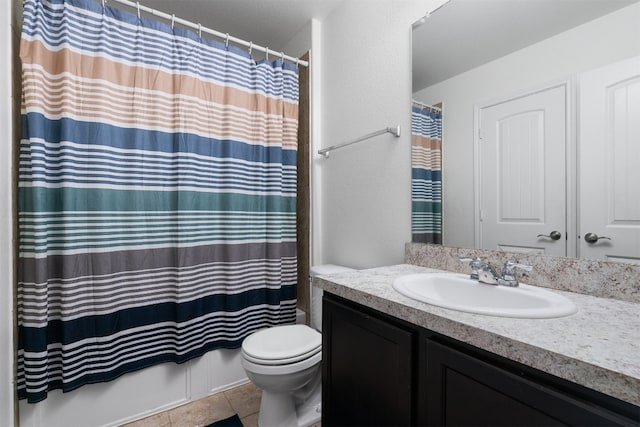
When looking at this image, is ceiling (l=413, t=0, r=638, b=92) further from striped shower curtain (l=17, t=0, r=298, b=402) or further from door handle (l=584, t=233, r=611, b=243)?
striped shower curtain (l=17, t=0, r=298, b=402)

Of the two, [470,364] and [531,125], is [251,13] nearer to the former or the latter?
[531,125]

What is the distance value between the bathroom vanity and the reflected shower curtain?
0.46 meters

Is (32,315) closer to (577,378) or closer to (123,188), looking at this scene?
(123,188)

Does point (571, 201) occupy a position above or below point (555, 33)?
below

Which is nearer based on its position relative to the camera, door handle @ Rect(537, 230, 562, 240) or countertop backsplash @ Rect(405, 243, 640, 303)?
countertop backsplash @ Rect(405, 243, 640, 303)

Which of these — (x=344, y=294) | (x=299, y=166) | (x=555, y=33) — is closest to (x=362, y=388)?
(x=344, y=294)

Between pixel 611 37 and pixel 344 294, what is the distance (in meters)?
1.11

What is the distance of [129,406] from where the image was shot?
1.51 m

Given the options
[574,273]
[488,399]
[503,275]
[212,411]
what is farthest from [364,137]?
[212,411]

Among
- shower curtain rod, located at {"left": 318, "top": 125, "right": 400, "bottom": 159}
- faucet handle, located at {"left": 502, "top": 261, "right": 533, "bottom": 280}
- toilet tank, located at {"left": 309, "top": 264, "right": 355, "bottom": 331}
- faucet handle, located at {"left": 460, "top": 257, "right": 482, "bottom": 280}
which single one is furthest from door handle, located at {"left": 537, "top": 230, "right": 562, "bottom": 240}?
toilet tank, located at {"left": 309, "top": 264, "right": 355, "bottom": 331}

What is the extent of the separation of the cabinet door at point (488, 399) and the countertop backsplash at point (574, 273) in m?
0.53

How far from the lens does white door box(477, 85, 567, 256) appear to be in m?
0.98

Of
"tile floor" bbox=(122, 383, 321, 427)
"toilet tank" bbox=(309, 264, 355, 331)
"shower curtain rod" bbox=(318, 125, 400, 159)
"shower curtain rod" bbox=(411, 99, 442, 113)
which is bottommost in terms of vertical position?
"tile floor" bbox=(122, 383, 321, 427)

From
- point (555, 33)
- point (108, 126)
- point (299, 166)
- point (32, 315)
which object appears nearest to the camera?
point (555, 33)
